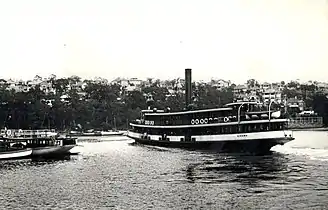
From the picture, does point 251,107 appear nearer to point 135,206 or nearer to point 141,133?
point 141,133

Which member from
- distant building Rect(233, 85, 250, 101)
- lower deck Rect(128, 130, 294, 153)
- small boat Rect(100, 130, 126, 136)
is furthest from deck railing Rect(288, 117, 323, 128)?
lower deck Rect(128, 130, 294, 153)

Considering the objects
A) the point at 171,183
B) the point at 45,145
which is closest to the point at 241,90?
the point at 45,145

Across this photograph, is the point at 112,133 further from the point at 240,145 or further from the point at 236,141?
the point at 240,145

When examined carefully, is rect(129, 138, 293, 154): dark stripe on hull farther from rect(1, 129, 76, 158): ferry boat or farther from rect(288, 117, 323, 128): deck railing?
rect(288, 117, 323, 128): deck railing

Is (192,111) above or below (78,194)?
above

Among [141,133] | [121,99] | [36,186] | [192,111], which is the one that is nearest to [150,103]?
[121,99]

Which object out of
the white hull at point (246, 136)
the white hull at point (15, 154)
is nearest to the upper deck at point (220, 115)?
the white hull at point (246, 136)

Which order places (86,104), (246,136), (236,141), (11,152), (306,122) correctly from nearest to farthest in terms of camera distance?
(11,152)
(246,136)
(236,141)
(86,104)
(306,122)
